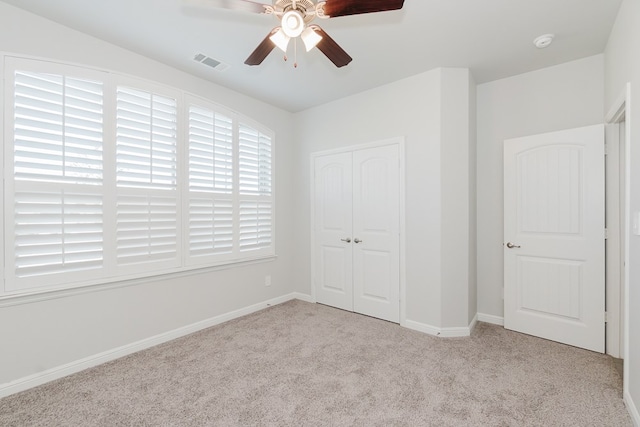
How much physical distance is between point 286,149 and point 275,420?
10.9 ft

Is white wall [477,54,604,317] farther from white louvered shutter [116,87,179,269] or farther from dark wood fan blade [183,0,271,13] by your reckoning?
white louvered shutter [116,87,179,269]

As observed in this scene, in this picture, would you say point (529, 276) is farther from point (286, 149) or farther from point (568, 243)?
point (286, 149)

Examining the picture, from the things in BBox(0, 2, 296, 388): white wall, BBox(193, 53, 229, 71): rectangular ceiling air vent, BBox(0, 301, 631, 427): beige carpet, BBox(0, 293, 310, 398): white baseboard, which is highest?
BBox(193, 53, 229, 71): rectangular ceiling air vent

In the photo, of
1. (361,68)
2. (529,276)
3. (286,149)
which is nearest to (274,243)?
(286,149)

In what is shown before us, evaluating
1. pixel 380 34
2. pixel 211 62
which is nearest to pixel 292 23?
pixel 380 34

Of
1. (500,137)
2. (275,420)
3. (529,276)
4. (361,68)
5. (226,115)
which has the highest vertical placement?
(361,68)

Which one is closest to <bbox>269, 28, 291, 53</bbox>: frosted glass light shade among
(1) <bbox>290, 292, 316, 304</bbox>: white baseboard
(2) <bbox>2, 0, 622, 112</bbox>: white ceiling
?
(2) <bbox>2, 0, 622, 112</bbox>: white ceiling

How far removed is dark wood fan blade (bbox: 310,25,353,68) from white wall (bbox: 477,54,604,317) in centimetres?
215

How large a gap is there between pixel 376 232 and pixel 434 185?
87cm

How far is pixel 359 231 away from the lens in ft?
12.0

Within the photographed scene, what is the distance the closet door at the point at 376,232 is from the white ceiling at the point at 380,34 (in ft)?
3.15

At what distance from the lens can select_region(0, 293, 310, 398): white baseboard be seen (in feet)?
6.92

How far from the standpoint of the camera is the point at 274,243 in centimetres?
407

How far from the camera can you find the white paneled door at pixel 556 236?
2646mm
